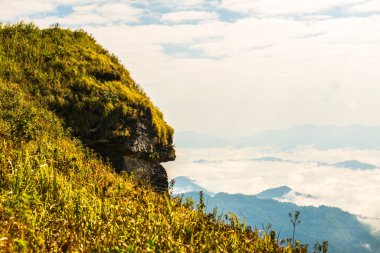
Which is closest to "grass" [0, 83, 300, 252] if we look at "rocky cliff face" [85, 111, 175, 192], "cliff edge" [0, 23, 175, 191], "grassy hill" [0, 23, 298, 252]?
"grassy hill" [0, 23, 298, 252]

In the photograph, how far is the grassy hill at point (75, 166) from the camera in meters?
5.42

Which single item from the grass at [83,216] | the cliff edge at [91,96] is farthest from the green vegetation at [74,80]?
the grass at [83,216]

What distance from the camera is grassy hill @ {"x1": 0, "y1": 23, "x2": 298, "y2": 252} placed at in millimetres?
5422

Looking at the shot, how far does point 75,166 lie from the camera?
953 cm

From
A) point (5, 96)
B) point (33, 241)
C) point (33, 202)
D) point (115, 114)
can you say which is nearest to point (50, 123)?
point (5, 96)

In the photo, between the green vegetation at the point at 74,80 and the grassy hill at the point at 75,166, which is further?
the green vegetation at the point at 74,80

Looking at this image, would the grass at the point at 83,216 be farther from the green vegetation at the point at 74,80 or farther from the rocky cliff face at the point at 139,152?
the rocky cliff face at the point at 139,152

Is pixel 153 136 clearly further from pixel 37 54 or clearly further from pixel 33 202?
pixel 33 202

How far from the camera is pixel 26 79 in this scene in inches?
611

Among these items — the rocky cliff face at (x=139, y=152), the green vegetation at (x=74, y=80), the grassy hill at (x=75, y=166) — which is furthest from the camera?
the rocky cliff face at (x=139, y=152)

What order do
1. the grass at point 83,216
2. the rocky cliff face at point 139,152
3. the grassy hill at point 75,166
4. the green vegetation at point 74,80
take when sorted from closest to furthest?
the grass at point 83,216 → the grassy hill at point 75,166 → the green vegetation at point 74,80 → the rocky cliff face at point 139,152

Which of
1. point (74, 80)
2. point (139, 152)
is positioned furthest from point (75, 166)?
point (74, 80)

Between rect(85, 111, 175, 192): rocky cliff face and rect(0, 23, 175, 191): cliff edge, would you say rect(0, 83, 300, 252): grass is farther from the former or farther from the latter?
rect(85, 111, 175, 192): rocky cliff face

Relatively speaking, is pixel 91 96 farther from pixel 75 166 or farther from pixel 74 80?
pixel 75 166
